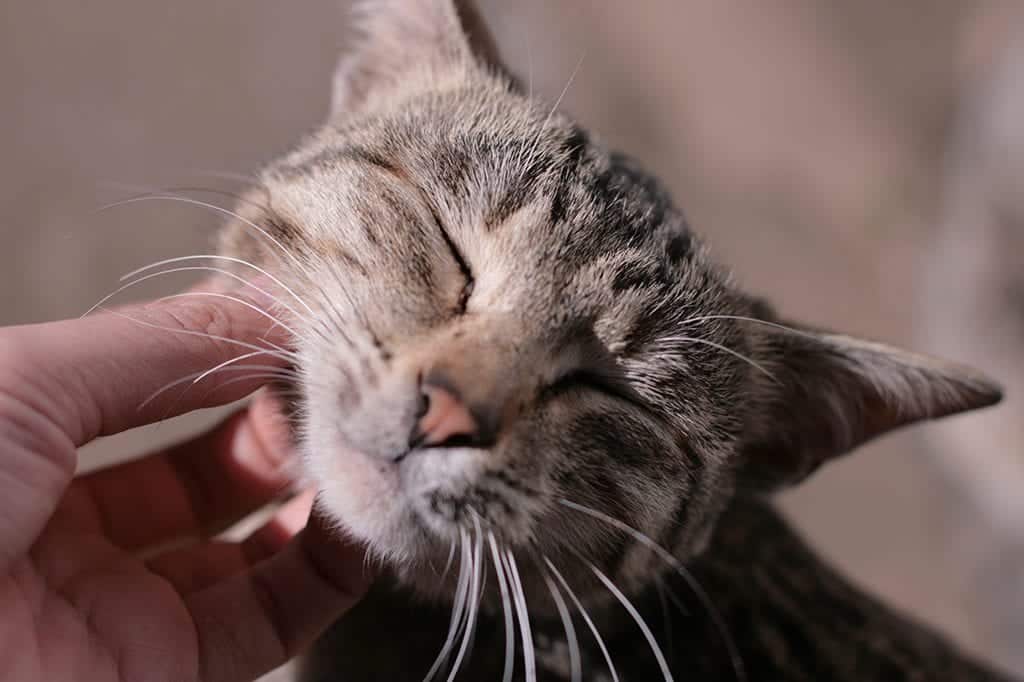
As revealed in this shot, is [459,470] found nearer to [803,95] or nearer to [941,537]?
[941,537]

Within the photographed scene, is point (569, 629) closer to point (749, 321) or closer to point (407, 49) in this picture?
point (749, 321)

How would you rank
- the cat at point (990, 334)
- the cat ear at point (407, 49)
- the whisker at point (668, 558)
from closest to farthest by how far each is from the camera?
the whisker at point (668, 558), the cat ear at point (407, 49), the cat at point (990, 334)

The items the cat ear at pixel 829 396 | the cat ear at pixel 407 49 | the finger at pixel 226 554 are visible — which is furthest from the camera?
the cat ear at pixel 407 49

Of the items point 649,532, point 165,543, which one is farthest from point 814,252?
point 165,543

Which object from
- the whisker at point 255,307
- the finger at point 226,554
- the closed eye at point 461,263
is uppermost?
the closed eye at point 461,263

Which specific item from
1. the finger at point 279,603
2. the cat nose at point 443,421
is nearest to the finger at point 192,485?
the finger at point 279,603

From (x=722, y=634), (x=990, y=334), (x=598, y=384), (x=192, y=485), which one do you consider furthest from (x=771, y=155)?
(x=192, y=485)

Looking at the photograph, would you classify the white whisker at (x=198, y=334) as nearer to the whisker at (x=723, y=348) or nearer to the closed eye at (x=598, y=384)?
the closed eye at (x=598, y=384)

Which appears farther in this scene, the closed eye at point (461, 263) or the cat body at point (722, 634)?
the cat body at point (722, 634)

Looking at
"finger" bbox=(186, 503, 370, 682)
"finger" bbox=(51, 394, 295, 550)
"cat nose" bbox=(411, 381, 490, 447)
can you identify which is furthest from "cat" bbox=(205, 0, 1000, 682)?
"finger" bbox=(51, 394, 295, 550)
